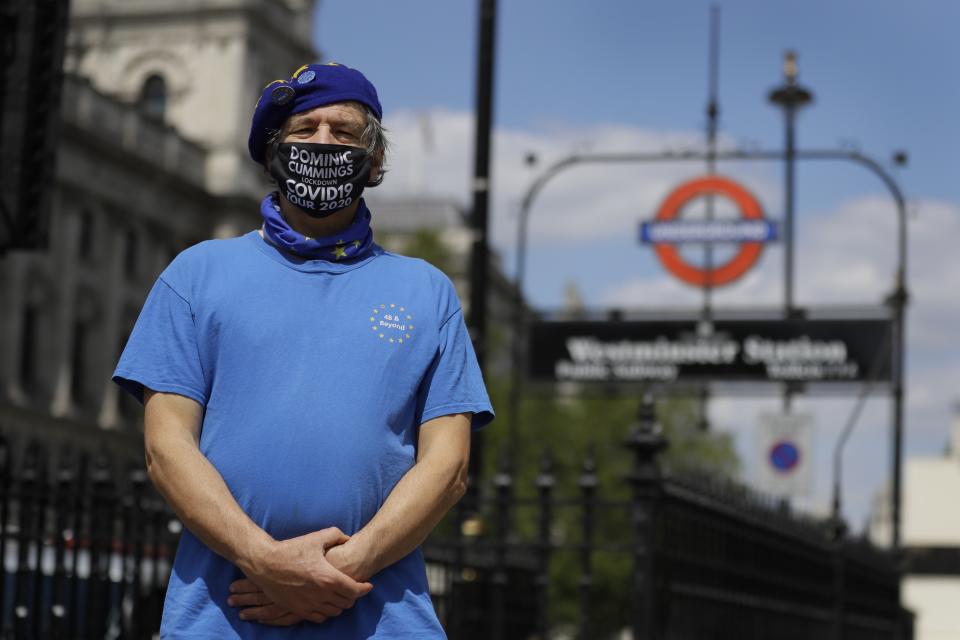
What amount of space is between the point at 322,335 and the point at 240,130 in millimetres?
67874

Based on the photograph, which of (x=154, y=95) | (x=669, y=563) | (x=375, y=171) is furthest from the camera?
(x=154, y=95)

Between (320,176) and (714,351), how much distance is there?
1506cm

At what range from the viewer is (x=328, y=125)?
12.0 ft

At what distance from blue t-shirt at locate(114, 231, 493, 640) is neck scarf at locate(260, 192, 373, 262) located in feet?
0.07

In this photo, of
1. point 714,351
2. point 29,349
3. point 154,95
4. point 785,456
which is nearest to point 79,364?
point 29,349

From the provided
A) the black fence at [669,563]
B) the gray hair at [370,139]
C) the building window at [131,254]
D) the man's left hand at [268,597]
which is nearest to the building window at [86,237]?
the building window at [131,254]

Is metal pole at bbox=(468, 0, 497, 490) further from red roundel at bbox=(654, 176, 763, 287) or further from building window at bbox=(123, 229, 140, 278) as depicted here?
building window at bbox=(123, 229, 140, 278)

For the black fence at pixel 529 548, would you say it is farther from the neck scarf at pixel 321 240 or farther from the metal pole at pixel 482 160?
the neck scarf at pixel 321 240

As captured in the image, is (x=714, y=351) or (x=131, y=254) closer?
(x=714, y=351)

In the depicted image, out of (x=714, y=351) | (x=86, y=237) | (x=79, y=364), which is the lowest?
(x=714, y=351)

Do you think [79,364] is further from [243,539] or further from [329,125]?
[243,539]

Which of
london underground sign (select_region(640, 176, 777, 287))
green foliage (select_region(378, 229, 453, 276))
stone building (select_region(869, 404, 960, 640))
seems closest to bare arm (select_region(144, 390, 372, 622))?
london underground sign (select_region(640, 176, 777, 287))

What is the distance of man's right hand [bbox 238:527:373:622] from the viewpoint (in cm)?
328

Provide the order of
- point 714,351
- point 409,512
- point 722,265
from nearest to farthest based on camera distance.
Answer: point 409,512, point 714,351, point 722,265
